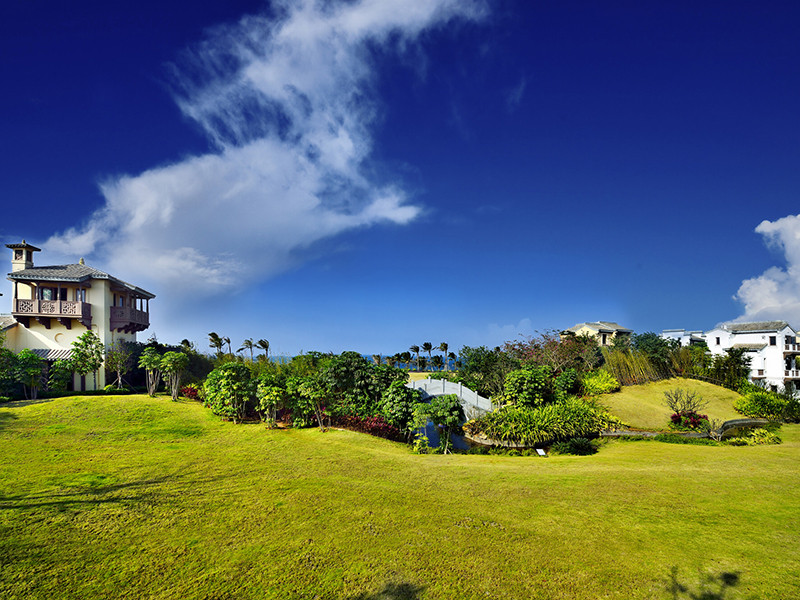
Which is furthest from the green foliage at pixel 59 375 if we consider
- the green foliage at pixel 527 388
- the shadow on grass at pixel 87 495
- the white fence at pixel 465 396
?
the green foliage at pixel 527 388

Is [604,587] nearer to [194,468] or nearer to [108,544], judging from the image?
[108,544]

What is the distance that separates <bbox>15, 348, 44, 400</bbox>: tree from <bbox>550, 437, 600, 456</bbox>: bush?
19.9 meters

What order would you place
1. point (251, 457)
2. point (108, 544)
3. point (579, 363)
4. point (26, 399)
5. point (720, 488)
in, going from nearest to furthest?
point (108, 544)
point (720, 488)
point (251, 457)
point (26, 399)
point (579, 363)

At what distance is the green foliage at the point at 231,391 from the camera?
13.5 metres

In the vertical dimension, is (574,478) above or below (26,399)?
below

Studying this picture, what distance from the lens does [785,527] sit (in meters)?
5.61

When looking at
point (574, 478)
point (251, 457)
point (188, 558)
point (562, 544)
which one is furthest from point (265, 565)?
point (574, 478)

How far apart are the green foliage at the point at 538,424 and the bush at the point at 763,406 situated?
9.86 m

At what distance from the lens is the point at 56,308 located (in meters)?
18.5

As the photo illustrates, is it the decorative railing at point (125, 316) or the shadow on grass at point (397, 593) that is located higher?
the decorative railing at point (125, 316)

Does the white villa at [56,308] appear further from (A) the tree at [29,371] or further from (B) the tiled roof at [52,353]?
(A) the tree at [29,371]

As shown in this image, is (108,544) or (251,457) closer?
(108,544)

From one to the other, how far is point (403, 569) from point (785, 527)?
5.43m

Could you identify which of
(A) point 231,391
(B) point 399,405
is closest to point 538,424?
(B) point 399,405
